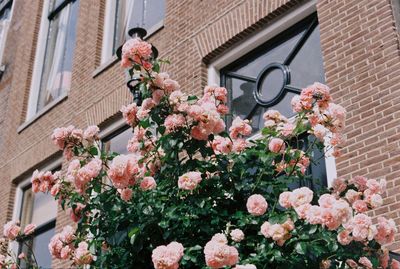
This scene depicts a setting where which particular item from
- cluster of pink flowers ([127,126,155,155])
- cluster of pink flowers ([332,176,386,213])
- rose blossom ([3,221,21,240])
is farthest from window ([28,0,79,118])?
cluster of pink flowers ([332,176,386,213])

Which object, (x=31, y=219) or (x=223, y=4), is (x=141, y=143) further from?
(x=31, y=219)

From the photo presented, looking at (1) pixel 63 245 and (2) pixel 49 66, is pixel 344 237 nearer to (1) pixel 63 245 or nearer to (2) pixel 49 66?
(1) pixel 63 245

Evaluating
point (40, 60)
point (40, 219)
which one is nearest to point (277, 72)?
point (40, 219)

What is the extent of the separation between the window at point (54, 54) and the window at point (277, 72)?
468cm

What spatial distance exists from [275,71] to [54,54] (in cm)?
651

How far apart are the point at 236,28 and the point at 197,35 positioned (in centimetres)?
76

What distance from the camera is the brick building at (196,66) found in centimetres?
537

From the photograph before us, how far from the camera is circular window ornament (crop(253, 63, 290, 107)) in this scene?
6.54 metres

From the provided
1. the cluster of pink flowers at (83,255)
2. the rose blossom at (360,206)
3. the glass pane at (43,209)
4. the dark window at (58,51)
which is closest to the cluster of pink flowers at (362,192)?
the rose blossom at (360,206)

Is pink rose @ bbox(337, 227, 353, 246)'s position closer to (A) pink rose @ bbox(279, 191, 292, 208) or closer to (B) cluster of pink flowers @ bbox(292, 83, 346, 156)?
(A) pink rose @ bbox(279, 191, 292, 208)

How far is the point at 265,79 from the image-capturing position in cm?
684

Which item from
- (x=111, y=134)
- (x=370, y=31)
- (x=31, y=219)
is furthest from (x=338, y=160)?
(x=31, y=219)

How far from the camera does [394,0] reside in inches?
222

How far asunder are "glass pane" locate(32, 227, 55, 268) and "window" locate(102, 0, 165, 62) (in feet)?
10.3
